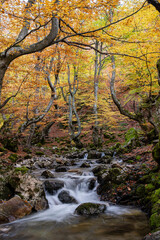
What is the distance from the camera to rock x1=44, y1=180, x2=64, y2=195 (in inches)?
247

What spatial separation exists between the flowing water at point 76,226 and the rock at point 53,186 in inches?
26.9

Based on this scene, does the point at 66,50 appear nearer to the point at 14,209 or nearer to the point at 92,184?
the point at 92,184

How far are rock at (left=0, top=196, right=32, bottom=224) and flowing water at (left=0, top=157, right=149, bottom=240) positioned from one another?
14 centimetres

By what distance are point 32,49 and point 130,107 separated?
69.6 ft

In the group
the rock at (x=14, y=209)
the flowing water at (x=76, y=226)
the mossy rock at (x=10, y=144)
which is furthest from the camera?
the mossy rock at (x=10, y=144)

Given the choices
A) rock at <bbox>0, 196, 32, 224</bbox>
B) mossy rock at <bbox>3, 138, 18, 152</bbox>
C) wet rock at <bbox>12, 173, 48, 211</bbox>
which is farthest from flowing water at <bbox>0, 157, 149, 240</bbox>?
mossy rock at <bbox>3, 138, 18, 152</bbox>

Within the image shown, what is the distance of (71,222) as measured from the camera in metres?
4.60

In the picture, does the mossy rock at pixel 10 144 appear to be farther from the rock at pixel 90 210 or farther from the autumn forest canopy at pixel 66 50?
the rock at pixel 90 210

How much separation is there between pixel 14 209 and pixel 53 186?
6.68ft

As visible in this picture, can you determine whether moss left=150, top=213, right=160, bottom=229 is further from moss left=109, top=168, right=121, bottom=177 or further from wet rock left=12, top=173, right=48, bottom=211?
wet rock left=12, top=173, right=48, bottom=211

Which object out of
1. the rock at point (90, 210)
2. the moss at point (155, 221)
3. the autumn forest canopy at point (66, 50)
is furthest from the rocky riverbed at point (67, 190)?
the autumn forest canopy at point (66, 50)

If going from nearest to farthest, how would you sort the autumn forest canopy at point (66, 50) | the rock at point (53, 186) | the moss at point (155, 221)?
the moss at point (155, 221) → the autumn forest canopy at point (66, 50) → the rock at point (53, 186)

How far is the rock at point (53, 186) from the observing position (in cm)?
628

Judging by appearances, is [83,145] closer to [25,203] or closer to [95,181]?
[95,181]
